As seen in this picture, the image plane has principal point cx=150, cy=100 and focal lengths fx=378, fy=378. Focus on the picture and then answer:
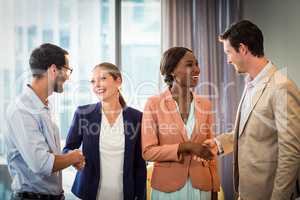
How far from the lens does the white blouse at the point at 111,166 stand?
7.32 feet

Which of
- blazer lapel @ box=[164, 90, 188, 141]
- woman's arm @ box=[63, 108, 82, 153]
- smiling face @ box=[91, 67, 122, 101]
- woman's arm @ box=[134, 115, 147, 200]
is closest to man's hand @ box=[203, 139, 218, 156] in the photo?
blazer lapel @ box=[164, 90, 188, 141]

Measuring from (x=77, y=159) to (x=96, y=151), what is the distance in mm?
168

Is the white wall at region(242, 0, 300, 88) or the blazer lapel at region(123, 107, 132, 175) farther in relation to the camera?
the white wall at region(242, 0, 300, 88)

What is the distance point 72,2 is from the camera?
352cm

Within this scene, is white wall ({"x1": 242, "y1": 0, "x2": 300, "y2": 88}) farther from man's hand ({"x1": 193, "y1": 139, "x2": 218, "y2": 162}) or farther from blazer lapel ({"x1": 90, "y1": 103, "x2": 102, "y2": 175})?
blazer lapel ({"x1": 90, "y1": 103, "x2": 102, "y2": 175})

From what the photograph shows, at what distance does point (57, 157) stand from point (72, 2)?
1.96 m

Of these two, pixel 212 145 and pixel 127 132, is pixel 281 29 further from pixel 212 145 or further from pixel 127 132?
pixel 127 132

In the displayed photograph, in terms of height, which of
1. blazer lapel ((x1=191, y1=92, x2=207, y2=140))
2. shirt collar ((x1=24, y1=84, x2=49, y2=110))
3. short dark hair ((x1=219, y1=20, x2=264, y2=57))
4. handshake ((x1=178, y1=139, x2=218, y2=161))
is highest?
short dark hair ((x1=219, y1=20, x2=264, y2=57))

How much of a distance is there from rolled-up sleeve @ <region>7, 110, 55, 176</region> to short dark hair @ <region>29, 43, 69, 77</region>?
0.29m

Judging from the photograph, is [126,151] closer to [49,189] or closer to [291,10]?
[49,189]

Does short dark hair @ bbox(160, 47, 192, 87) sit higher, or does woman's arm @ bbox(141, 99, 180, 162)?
short dark hair @ bbox(160, 47, 192, 87)

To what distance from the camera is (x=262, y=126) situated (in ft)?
6.02

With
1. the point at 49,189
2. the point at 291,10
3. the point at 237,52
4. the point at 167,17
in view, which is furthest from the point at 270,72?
the point at 167,17

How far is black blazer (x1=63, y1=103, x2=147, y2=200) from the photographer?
87.7 inches
